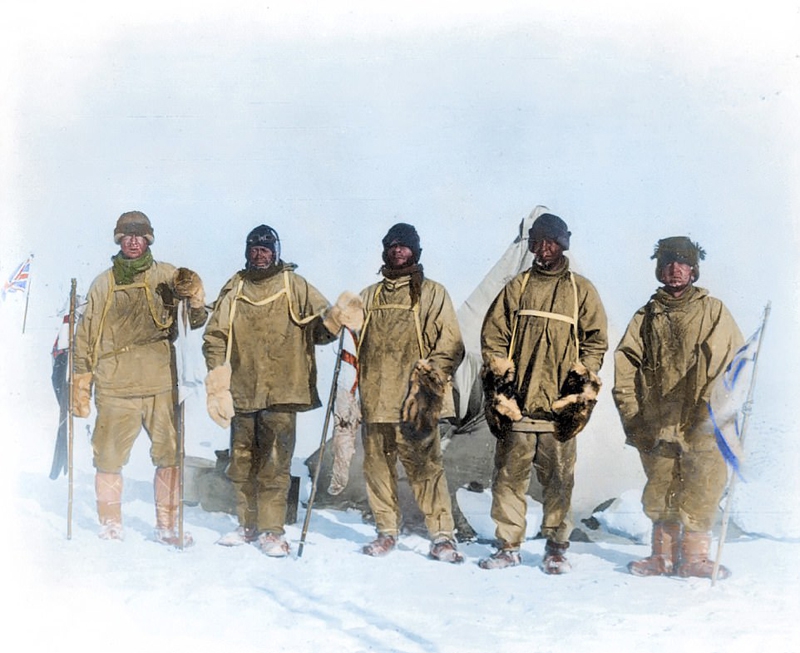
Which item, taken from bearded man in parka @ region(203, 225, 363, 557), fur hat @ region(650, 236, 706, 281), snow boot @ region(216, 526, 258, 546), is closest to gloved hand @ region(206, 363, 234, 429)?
bearded man in parka @ region(203, 225, 363, 557)

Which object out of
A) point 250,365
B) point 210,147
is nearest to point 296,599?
point 250,365

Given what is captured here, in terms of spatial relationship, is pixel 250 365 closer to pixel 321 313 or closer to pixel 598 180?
pixel 321 313

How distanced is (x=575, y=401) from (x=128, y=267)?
2.65 m

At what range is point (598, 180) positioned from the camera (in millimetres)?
5773

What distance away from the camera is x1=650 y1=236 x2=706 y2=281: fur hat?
559cm

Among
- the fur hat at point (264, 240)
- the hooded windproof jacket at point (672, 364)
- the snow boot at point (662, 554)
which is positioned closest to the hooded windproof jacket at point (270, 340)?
the fur hat at point (264, 240)

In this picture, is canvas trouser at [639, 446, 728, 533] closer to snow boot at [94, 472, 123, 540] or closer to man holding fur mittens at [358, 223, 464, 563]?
man holding fur mittens at [358, 223, 464, 563]

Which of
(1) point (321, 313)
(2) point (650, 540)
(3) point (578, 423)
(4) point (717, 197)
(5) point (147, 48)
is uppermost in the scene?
(5) point (147, 48)

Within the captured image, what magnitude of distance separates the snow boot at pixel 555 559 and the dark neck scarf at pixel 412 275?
1518 millimetres

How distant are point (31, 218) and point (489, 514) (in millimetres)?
3204

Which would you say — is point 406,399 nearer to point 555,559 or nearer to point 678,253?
point 555,559

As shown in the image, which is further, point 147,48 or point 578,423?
point 147,48

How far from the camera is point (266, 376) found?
571cm

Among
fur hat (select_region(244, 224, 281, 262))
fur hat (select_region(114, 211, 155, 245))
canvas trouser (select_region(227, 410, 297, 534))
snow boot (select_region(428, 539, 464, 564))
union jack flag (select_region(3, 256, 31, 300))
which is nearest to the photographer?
snow boot (select_region(428, 539, 464, 564))
